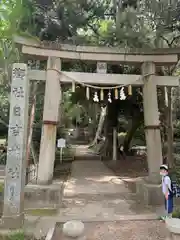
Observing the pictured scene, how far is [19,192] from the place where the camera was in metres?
5.11

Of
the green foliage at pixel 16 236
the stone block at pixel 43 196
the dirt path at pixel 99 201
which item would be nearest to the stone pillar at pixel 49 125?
the stone block at pixel 43 196

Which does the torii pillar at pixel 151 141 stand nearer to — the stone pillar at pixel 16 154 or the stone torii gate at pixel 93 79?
the stone torii gate at pixel 93 79

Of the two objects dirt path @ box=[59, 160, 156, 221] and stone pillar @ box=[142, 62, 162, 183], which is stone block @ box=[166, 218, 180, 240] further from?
stone pillar @ box=[142, 62, 162, 183]

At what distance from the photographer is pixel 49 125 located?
7.21 meters

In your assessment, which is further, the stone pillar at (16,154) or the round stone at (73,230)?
the stone pillar at (16,154)

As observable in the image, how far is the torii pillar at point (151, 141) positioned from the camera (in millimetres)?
7062

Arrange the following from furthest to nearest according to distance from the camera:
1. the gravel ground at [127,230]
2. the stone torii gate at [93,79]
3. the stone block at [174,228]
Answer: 1. the stone torii gate at [93,79]
2. the gravel ground at [127,230]
3. the stone block at [174,228]

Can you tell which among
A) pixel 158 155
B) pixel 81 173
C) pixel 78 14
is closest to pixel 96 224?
pixel 158 155

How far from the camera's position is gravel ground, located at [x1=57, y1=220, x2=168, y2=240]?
4824 millimetres

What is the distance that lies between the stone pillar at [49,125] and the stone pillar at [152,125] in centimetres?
279

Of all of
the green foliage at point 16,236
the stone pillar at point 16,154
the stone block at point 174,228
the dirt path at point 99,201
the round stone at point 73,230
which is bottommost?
the dirt path at point 99,201

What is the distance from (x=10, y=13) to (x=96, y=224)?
27.1ft

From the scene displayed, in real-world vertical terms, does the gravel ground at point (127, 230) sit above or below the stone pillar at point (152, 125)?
below

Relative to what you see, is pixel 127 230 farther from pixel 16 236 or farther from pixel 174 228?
pixel 16 236
